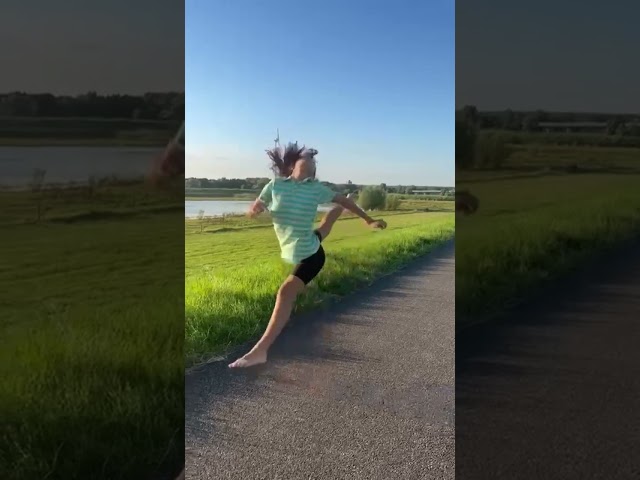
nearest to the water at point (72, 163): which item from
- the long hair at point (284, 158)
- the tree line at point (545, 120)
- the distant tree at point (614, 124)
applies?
the long hair at point (284, 158)

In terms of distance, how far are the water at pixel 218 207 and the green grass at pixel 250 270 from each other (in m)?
0.07

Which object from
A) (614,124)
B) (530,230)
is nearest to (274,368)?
(530,230)

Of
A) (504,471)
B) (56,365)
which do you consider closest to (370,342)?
(504,471)

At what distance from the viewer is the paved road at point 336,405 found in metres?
2.75

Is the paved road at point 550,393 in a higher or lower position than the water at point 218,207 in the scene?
lower

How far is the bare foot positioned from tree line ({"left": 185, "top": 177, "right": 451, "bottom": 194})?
903 mm

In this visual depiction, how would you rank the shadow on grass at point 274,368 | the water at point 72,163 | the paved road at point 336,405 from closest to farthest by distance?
the water at point 72,163, the paved road at point 336,405, the shadow on grass at point 274,368

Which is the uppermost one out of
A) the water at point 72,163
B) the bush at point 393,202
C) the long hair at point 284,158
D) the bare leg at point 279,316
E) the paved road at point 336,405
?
the long hair at point 284,158

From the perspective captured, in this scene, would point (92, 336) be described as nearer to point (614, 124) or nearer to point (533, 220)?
point (533, 220)

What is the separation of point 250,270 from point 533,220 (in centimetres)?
152

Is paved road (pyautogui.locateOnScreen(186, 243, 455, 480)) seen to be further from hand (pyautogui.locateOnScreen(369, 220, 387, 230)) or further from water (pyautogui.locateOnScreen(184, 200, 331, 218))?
water (pyautogui.locateOnScreen(184, 200, 331, 218))

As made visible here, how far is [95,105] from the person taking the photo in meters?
1.87

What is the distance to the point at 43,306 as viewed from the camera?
1773 mm

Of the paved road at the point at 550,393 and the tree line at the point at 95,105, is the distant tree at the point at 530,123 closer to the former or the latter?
the paved road at the point at 550,393
